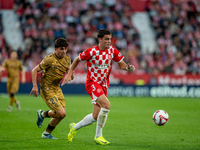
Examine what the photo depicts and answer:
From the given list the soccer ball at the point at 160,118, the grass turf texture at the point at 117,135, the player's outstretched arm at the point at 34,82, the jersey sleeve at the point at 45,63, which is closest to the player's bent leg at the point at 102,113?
the grass turf texture at the point at 117,135

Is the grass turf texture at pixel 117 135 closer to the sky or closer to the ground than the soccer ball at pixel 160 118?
closer to the ground

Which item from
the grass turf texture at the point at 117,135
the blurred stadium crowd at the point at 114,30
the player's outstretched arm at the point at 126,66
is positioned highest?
the blurred stadium crowd at the point at 114,30

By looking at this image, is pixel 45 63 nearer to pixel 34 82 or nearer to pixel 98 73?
pixel 34 82

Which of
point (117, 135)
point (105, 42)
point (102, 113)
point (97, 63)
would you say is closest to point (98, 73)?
point (97, 63)

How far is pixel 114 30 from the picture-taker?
81.8ft

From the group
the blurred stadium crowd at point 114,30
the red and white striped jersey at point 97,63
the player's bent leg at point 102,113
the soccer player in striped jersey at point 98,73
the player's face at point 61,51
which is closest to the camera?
the player's bent leg at point 102,113

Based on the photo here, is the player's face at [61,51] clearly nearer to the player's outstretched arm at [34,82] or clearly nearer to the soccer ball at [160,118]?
the player's outstretched arm at [34,82]

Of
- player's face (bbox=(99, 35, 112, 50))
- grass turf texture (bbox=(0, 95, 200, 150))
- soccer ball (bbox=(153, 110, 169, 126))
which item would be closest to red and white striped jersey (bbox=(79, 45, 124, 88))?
player's face (bbox=(99, 35, 112, 50))

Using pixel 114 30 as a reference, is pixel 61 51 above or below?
below

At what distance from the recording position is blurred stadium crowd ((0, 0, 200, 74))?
74.3ft

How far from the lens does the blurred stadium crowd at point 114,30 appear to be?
2264 centimetres

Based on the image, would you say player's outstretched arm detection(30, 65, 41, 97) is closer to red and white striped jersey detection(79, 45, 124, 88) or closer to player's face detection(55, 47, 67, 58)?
player's face detection(55, 47, 67, 58)

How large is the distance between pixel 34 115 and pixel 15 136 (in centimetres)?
425

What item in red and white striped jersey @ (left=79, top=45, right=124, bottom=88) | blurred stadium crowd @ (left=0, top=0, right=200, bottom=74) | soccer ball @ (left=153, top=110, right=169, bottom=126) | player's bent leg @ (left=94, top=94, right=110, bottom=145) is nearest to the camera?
player's bent leg @ (left=94, top=94, right=110, bottom=145)
